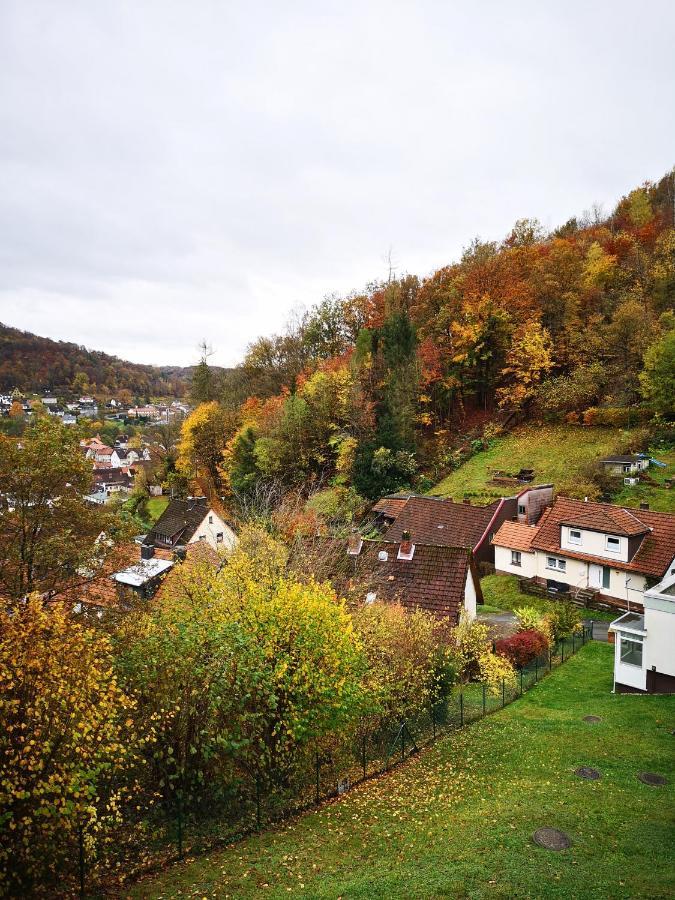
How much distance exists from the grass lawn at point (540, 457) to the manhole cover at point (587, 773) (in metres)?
22.0

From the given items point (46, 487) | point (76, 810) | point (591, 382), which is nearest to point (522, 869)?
point (76, 810)

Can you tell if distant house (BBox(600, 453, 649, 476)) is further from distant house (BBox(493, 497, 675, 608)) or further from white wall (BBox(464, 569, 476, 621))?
white wall (BBox(464, 569, 476, 621))

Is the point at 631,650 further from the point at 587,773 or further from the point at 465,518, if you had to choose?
the point at 465,518

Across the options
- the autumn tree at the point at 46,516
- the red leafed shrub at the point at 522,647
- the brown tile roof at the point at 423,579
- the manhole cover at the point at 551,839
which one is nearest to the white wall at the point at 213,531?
the brown tile roof at the point at 423,579

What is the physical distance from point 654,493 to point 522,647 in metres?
16.8

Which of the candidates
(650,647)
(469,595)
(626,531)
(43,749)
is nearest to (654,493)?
(626,531)

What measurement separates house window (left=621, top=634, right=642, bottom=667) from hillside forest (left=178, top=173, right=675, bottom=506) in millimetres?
23275

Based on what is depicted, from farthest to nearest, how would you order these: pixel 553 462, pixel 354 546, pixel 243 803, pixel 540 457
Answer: pixel 540 457 < pixel 553 462 < pixel 354 546 < pixel 243 803

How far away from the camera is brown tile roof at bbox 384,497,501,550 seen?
100ft

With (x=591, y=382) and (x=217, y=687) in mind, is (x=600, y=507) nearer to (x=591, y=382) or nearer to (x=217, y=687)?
(x=591, y=382)

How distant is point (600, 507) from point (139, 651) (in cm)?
2463

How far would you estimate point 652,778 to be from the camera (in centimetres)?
1188

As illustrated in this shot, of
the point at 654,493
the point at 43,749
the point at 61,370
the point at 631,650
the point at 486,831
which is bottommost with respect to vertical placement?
the point at 486,831

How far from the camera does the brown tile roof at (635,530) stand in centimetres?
2423
